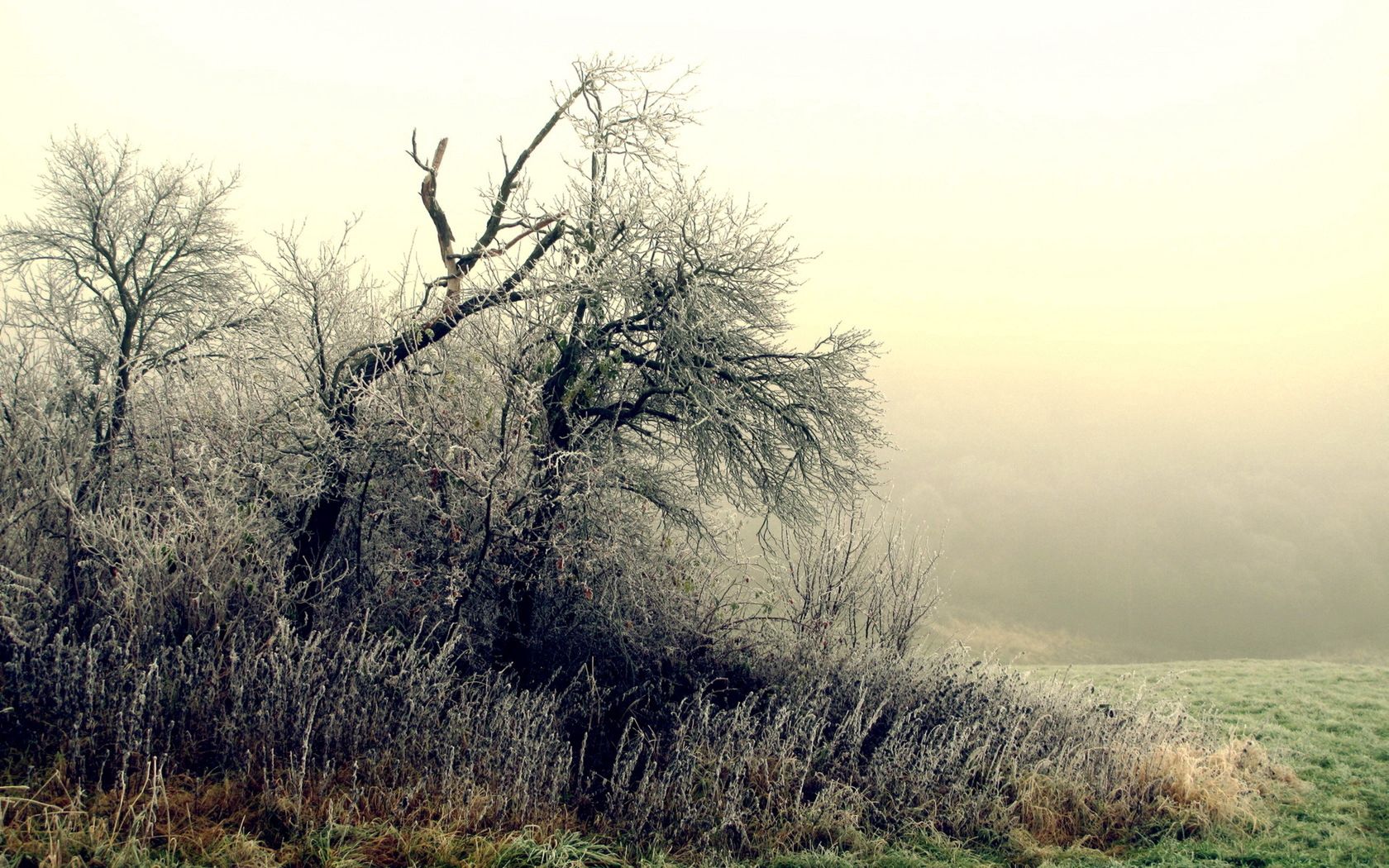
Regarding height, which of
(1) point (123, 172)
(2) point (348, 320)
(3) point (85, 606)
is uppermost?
(1) point (123, 172)

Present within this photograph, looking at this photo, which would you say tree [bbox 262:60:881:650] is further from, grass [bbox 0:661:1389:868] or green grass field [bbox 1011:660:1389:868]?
green grass field [bbox 1011:660:1389:868]

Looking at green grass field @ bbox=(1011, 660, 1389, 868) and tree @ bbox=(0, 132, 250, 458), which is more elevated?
tree @ bbox=(0, 132, 250, 458)

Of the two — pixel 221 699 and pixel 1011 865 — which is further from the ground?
pixel 221 699


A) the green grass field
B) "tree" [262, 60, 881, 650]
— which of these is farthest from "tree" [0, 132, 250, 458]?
the green grass field

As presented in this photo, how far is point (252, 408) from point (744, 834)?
6.79 m

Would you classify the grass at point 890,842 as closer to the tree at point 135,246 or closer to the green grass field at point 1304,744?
the green grass field at point 1304,744

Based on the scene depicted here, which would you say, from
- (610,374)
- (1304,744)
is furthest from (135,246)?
(1304,744)

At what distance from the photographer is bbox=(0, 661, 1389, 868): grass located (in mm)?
4793

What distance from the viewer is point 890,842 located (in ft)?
22.2

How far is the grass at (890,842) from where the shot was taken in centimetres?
479

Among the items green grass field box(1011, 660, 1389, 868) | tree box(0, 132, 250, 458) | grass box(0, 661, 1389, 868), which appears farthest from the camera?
tree box(0, 132, 250, 458)

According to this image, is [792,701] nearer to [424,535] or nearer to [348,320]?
[424,535]

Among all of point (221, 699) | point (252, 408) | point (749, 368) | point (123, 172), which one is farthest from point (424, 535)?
point (123, 172)

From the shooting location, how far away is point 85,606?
270 inches
